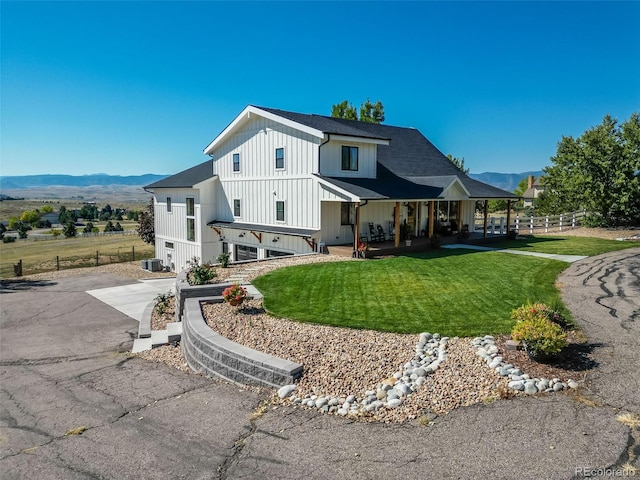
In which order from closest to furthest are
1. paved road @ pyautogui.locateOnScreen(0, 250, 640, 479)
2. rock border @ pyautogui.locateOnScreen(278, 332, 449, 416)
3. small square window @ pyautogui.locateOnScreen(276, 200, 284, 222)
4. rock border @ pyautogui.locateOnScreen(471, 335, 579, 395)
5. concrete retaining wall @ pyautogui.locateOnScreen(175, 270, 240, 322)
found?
paved road @ pyautogui.locateOnScreen(0, 250, 640, 479) → rock border @ pyautogui.locateOnScreen(278, 332, 449, 416) → rock border @ pyautogui.locateOnScreen(471, 335, 579, 395) → concrete retaining wall @ pyautogui.locateOnScreen(175, 270, 240, 322) → small square window @ pyautogui.locateOnScreen(276, 200, 284, 222)

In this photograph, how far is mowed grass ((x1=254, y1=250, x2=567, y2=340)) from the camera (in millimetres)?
8984

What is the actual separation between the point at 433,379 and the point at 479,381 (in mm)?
665

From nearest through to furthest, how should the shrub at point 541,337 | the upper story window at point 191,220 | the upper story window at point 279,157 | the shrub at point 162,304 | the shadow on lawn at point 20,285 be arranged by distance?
the shrub at point 541,337 → the shrub at point 162,304 → the shadow on lawn at point 20,285 → the upper story window at point 279,157 → the upper story window at point 191,220

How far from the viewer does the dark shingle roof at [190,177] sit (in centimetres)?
2573

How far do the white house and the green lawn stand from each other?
2728mm

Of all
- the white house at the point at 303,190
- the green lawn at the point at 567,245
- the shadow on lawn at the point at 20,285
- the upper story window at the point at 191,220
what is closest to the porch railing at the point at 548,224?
the green lawn at the point at 567,245

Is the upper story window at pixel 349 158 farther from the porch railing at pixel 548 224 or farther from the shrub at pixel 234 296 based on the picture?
the porch railing at pixel 548 224

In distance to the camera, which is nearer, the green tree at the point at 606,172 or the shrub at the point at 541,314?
the shrub at the point at 541,314

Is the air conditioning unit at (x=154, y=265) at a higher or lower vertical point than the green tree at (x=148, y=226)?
lower

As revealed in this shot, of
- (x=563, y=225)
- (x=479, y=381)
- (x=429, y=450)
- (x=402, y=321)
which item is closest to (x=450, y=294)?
(x=402, y=321)

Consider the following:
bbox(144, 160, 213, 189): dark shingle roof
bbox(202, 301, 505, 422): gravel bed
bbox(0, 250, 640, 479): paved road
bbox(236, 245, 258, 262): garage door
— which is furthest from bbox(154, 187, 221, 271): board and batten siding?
bbox(0, 250, 640, 479): paved road

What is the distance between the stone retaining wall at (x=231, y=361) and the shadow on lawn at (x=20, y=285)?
46.2ft

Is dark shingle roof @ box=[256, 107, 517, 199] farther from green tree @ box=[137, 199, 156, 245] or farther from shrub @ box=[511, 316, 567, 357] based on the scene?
green tree @ box=[137, 199, 156, 245]

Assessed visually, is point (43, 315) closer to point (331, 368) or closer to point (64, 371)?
point (64, 371)
